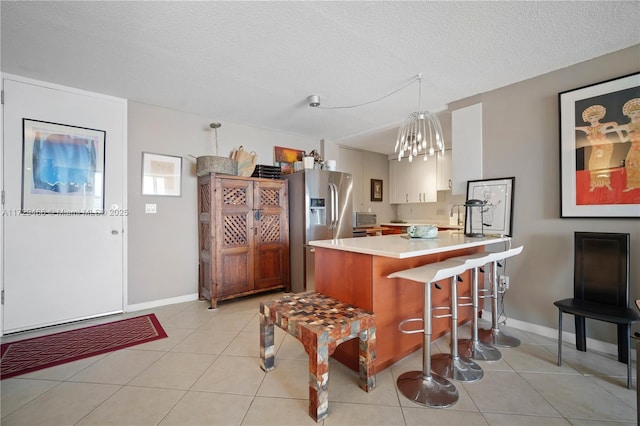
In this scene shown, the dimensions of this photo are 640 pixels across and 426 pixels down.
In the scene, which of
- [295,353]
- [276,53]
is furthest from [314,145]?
[295,353]

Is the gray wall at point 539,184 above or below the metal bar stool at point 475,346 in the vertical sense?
above

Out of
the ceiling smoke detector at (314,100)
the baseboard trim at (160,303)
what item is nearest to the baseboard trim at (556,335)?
the ceiling smoke detector at (314,100)

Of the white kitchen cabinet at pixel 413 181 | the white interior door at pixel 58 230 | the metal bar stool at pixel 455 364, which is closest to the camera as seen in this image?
the metal bar stool at pixel 455 364

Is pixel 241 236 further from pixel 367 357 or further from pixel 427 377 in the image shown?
pixel 427 377

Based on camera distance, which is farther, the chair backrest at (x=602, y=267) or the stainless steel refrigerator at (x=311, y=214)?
the stainless steel refrigerator at (x=311, y=214)

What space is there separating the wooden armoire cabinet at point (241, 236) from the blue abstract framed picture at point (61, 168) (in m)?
1.07

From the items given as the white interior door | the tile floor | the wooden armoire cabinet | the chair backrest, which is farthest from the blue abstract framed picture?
the chair backrest

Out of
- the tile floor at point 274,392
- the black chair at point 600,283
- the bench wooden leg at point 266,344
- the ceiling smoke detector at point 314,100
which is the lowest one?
the tile floor at point 274,392

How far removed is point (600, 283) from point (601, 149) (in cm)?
106

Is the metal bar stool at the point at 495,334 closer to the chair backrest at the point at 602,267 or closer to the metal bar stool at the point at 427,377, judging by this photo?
the chair backrest at the point at 602,267

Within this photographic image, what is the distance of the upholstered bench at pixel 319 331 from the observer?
1.41 meters

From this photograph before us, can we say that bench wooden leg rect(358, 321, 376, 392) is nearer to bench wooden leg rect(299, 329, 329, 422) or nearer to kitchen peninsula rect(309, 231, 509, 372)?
kitchen peninsula rect(309, 231, 509, 372)

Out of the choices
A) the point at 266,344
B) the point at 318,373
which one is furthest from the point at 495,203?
the point at 266,344

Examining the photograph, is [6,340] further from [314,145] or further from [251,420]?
[314,145]
